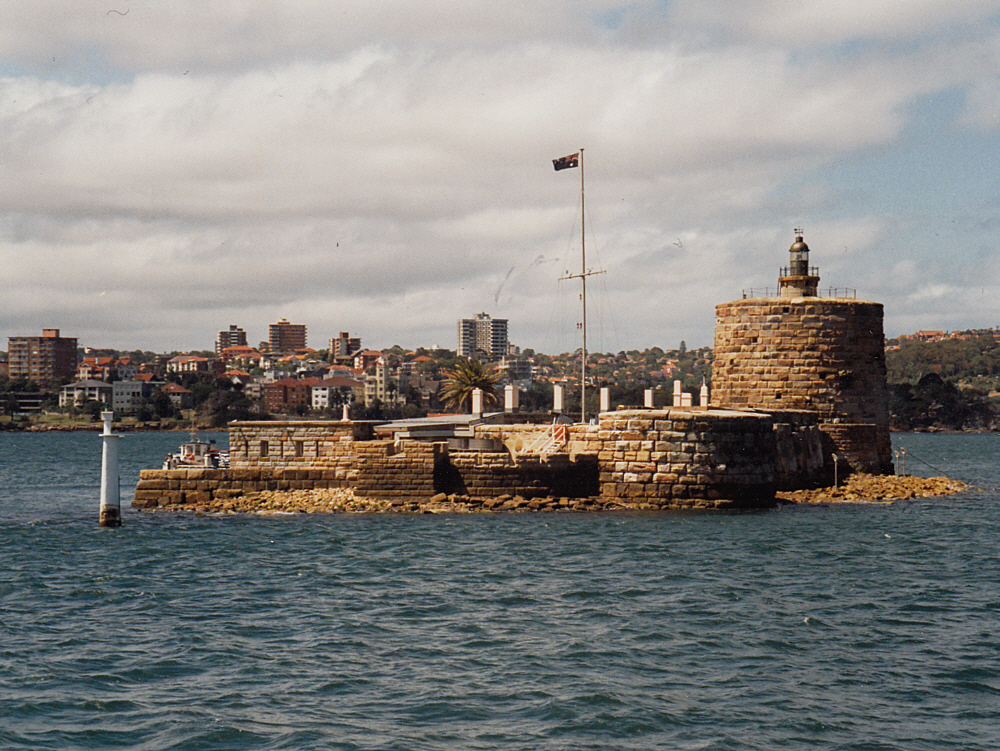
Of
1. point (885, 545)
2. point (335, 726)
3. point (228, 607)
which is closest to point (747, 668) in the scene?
point (335, 726)

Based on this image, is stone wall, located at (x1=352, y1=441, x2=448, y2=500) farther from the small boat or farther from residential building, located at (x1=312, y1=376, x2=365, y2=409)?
residential building, located at (x1=312, y1=376, x2=365, y2=409)

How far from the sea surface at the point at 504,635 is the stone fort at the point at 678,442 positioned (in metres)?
1.85

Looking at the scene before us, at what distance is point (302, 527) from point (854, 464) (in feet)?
64.7

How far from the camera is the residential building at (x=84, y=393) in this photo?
180 m

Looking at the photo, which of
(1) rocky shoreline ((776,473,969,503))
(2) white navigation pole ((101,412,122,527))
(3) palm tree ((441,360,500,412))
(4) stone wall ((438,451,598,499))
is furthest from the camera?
(3) palm tree ((441,360,500,412))

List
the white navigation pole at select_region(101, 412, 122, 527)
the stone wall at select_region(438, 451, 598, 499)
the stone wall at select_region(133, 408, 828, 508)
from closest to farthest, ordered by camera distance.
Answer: the white navigation pole at select_region(101, 412, 122, 527) → the stone wall at select_region(133, 408, 828, 508) → the stone wall at select_region(438, 451, 598, 499)

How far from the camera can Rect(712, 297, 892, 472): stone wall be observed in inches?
1527

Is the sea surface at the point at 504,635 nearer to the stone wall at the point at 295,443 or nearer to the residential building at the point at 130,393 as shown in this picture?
the stone wall at the point at 295,443

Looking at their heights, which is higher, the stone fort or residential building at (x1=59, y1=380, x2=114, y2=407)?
residential building at (x1=59, y1=380, x2=114, y2=407)

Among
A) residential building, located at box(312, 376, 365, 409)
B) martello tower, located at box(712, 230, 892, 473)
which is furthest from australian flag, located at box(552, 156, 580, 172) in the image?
residential building, located at box(312, 376, 365, 409)

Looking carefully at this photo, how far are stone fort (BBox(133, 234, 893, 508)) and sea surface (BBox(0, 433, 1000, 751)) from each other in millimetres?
1847

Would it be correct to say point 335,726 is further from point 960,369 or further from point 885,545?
point 960,369

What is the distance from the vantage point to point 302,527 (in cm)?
3056

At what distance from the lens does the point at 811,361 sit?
3897cm
